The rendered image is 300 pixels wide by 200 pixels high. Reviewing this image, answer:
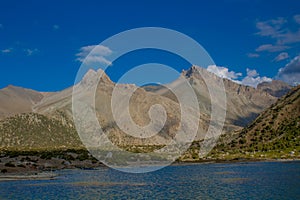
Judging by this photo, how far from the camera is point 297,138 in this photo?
15575 cm

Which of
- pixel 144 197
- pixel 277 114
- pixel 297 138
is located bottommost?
pixel 144 197

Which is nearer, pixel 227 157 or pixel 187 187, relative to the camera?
pixel 187 187

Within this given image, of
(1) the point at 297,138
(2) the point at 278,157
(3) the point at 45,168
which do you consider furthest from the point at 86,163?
(1) the point at 297,138

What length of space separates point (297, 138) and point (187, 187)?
103 metres

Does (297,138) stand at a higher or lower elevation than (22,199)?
higher

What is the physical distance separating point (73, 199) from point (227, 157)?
111 meters

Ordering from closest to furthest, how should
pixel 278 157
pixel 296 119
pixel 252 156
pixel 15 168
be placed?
pixel 15 168 < pixel 278 157 < pixel 252 156 < pixel 296 119

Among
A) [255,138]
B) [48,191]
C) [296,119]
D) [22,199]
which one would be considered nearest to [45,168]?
[48,191]

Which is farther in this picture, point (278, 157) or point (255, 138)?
point (255, 138)

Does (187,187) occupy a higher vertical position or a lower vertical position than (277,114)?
lower

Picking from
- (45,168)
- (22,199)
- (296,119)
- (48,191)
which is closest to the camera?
(22,199)

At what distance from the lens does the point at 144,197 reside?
55.9 metres

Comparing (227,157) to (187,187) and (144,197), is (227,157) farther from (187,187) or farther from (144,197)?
(144,197)

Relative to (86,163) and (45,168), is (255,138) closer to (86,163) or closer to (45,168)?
(86,163)
